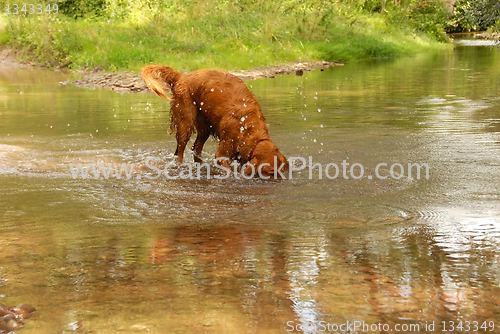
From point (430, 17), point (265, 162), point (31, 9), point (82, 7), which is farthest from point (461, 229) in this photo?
point (430, 17)

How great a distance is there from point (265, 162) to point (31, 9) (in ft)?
63.3

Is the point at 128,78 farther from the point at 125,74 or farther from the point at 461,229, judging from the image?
the point at 461,229

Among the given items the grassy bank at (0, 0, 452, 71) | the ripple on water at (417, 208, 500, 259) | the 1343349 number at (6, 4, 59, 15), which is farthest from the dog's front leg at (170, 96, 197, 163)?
the 1343349 number at (6, 4, 59, 15)

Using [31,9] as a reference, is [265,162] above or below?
below

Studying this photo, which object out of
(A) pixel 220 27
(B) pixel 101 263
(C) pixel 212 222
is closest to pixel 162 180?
(C) pixel 212 222

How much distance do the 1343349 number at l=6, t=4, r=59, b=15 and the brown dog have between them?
A: 57.4ft

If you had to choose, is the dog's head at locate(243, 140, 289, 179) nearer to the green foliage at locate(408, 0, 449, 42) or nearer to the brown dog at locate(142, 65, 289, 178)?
the brown dog at locate(142, 65, 289, 178)

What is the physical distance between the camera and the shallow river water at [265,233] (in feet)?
10.5

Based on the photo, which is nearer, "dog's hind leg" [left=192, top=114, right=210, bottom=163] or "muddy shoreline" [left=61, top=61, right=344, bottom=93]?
"dog's hind leg" [left=192, top=114, right=210, bottom=163]

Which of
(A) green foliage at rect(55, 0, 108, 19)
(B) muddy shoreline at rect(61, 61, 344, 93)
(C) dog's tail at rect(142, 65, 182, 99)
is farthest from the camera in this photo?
(A) green foliage at rect(55, 0, 108, 19)

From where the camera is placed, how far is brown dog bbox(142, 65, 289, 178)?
6.68 metres

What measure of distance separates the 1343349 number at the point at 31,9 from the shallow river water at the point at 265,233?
14366 millimetres

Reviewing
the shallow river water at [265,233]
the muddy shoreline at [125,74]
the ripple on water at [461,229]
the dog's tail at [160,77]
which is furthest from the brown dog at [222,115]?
the muddy shoreline at [125,74]

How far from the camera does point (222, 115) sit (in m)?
6.99
